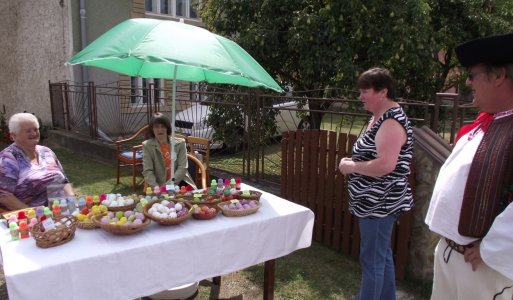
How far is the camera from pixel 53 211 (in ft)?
7.51

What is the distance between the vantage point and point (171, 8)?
12164 millimetres

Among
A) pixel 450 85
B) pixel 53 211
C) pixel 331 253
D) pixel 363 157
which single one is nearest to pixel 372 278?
pixel 363 157

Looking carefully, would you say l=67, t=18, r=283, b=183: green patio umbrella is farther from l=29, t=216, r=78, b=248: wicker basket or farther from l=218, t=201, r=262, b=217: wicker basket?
l=29, t=216, r=78, b=248: wicker basket

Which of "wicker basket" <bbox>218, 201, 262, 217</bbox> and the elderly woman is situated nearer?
"wicker basket" <bbox>218, 201, 262, 217</bbox>

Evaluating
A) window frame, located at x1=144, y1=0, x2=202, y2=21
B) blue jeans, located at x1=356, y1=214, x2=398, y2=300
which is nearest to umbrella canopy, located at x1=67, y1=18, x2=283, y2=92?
blue jeans, located at x1=356, y1=214, x2=398, y2=300

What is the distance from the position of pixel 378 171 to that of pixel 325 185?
5.72 ft

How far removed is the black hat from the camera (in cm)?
139

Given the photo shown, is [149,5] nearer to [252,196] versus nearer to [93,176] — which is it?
[93,176]

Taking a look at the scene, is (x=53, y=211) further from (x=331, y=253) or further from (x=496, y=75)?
(x=331, y=253)

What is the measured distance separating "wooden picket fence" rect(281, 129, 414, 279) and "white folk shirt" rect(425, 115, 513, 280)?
5.77 feet

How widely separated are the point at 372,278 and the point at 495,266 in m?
1.15

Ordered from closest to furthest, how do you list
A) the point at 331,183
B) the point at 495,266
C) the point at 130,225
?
the point at 495,266 → the point at 130,225 → the point at 331,183

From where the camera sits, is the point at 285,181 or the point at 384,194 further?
the point at 285,181

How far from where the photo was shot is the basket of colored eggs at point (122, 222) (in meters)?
2.05
